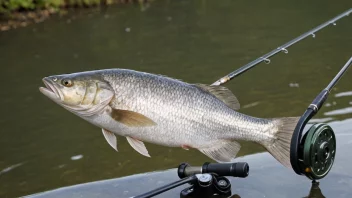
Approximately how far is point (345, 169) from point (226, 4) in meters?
15.7

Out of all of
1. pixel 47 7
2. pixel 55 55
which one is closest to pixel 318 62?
pixel 55 55

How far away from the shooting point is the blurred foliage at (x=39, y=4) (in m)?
18.7

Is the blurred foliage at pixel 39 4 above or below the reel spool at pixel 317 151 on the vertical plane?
above

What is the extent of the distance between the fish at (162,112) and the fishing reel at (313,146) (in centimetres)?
9

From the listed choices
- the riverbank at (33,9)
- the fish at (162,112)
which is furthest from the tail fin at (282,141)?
the riverbank at (33,9)

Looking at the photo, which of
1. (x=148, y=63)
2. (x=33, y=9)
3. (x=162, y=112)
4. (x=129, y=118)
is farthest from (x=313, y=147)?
(x=33, y=9)

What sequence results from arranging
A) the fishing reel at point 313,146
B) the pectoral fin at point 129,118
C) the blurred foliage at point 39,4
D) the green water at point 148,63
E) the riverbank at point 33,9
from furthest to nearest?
the blurred foliage at point 39,4 → the riverbank at point 33,9 → the green water at point 148,63 → the fishing reel at point 313,146 → the pectoral fin at point 129,118

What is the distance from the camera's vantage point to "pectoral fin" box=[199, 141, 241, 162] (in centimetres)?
319

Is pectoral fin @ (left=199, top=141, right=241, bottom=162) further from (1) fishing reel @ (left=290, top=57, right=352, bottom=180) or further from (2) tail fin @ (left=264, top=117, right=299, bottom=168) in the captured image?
(1) fishing reel @ (left=290, top=57, right=352, bottom=180)

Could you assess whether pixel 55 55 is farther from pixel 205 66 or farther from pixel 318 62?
pixel 318 62

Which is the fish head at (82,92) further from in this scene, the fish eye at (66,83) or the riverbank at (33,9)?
the riverbank at (33,9)

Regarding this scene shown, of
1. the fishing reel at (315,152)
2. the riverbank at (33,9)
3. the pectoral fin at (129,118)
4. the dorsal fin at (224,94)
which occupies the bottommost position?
the fishing reel at (315,152)

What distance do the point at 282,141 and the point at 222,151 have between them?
1.11 feet

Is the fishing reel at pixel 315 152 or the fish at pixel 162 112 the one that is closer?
the fish at pixel 162 112
